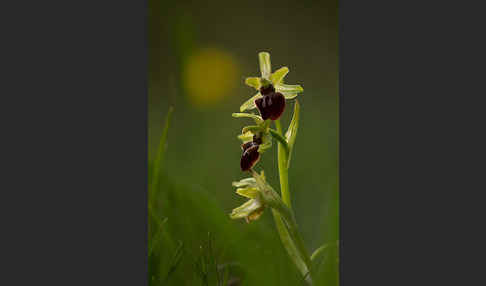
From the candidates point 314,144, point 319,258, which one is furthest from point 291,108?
point 319,258

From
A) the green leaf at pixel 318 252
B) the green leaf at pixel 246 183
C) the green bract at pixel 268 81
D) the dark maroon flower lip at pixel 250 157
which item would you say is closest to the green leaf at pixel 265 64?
the green bract at pixel 268 81

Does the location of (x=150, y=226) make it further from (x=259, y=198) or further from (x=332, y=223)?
(x=332, y=223)

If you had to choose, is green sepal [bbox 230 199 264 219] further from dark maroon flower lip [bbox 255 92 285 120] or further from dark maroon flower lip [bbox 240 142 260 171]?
dark maroon flower lip [bbox 255 92 285 120]

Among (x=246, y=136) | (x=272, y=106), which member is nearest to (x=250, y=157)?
(x=246, y=136)

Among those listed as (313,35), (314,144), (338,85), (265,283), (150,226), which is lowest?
(265,283)

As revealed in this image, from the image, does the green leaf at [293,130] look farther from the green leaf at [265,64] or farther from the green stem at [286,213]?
the green leaf at [265,64]

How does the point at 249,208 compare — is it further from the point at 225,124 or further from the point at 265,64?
the point at 265,64
